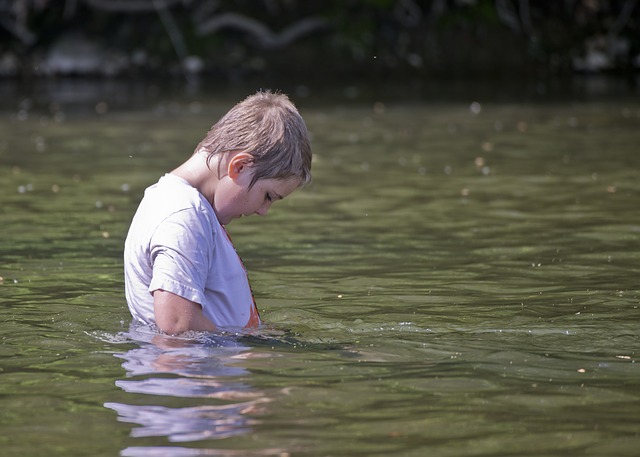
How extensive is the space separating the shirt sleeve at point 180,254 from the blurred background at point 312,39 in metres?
21.6

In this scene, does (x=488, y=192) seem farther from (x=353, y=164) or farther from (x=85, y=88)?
(x=85, y=88)

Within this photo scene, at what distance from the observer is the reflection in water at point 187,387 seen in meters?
4.52

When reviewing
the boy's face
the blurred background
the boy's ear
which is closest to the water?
the boy's face

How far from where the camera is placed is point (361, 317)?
6766mm

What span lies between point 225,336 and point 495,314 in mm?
1898

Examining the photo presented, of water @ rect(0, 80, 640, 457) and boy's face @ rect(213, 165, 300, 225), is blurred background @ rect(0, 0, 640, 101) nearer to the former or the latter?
water @ rect(0, 80, 640, 457)

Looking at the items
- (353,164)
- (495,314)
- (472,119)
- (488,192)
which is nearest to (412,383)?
(495,314)

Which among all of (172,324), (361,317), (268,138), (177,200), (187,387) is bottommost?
(361,317)

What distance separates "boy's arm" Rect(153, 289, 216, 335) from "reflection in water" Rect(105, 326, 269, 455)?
121 millimetres

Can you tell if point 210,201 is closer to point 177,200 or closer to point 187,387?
point 177,200

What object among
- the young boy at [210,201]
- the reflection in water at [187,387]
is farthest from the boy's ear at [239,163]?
the reflection in water at [187,387]

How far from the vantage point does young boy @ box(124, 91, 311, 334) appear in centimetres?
508

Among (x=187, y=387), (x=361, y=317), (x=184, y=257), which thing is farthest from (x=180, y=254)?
(x=361, y=317)

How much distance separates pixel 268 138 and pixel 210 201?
17.5 inches
